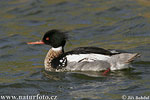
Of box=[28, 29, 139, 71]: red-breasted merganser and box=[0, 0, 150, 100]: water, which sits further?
box=[28, 29, 139, 71]: red-breasted merganser

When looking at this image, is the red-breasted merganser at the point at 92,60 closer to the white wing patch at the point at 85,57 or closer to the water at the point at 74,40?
the white wing patch at the point at 85,57

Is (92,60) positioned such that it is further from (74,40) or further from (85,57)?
(74,40)

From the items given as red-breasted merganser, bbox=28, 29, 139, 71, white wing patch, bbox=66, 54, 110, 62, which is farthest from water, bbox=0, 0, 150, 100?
white wing patch, bbox=66, 54, 110, 62

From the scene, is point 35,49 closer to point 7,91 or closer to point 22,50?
point 22,50

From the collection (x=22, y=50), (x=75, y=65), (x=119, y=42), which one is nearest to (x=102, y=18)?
(x=119, y=42)

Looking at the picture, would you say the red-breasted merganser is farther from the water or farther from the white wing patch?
the water

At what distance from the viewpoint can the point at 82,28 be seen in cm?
1487

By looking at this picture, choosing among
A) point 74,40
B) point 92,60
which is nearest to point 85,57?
point 92,60

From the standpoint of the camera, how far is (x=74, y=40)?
13.7m

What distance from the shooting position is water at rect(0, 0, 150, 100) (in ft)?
29.1

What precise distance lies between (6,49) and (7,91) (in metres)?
4.18

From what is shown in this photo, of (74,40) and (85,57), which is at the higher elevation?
(85,57)

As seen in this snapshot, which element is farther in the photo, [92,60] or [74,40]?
[74,40]

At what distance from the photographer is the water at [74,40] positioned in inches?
349
